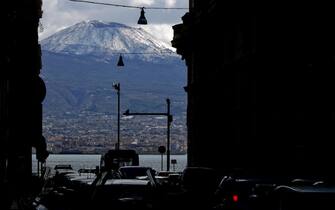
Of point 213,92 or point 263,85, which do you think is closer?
point 263,85

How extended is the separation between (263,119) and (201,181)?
1438cm

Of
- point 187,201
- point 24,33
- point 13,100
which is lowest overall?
point 187,201

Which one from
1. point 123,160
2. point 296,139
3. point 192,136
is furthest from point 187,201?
point 123,160

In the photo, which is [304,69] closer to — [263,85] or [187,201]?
[263,85]

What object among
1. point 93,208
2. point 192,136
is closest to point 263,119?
point 192,136

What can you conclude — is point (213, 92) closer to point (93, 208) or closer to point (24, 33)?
point (24, 33)

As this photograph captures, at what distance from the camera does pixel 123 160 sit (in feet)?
307

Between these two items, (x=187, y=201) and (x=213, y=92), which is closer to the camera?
(x=187, y=201)

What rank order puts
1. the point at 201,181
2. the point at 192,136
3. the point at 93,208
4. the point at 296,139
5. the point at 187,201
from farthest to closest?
the point at 192,136 < the point at 296,139 < the point at 201,181 < the point at 187,201 < the point at 93,208

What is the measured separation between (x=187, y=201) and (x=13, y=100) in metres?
6.51

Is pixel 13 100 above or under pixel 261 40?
under

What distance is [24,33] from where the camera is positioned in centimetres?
4606

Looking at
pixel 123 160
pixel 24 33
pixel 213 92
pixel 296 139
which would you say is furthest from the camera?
pixel 123 160

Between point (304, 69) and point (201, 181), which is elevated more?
point (304, 69)
